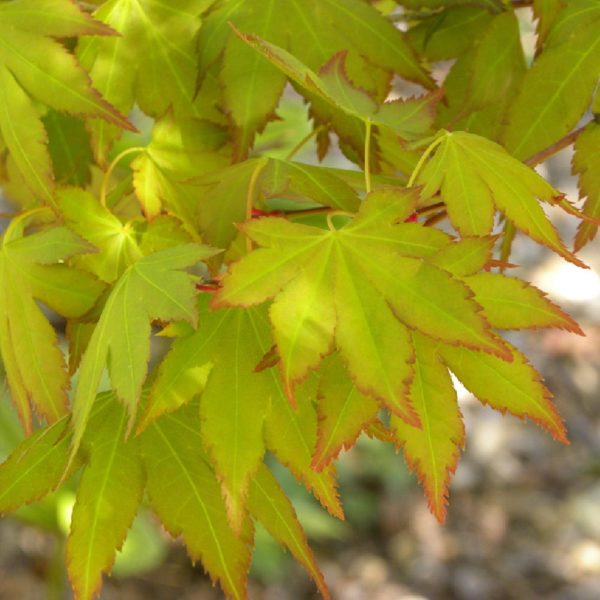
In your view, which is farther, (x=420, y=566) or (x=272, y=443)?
(x=420, y=566)

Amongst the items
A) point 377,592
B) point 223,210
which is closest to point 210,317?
point 223,210

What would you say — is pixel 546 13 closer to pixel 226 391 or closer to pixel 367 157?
pixel 367 157

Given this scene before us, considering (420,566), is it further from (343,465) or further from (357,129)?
(357,129)

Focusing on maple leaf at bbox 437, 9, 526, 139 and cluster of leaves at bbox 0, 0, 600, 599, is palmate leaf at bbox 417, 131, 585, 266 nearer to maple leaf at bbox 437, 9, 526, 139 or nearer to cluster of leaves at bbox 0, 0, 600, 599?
cluster of leaves at bbox 0, 0, 600, 599

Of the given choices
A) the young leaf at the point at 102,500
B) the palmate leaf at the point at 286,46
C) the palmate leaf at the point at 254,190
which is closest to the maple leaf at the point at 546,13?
the palmate leaf at the point at 286,46

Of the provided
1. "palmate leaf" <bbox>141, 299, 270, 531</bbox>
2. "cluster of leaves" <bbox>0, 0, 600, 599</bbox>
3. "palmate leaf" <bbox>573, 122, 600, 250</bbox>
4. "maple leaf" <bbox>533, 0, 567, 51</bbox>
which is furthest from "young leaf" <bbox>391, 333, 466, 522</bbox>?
"maple leaf" <bbox>533, 0, 567, 51</bbox>

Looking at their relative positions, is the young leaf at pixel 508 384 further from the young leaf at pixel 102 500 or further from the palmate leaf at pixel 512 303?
the young leaf at pixel 102 500
